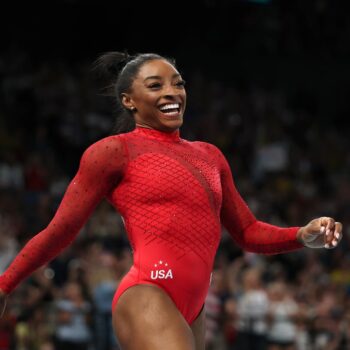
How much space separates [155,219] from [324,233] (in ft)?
2.31

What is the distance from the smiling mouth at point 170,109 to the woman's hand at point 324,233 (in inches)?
30.7

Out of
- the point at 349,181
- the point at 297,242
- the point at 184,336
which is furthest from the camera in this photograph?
the point at 349,181

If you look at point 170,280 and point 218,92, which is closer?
point 170,280

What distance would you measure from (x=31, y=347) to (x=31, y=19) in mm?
7734

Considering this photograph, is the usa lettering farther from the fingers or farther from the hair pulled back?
the hair pulled back

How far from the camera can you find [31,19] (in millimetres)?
15922

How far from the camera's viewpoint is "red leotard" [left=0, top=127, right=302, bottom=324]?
4.10 meters

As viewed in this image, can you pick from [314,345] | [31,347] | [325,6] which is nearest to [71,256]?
[31,347]

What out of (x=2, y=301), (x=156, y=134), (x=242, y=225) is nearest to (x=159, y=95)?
(x=156, y=134)

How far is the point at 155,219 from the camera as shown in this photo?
4.11 metres

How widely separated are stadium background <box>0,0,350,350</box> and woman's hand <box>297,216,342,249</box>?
161 inches

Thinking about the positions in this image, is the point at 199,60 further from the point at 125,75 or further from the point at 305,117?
the point at 125,75

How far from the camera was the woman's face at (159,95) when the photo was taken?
170 inches

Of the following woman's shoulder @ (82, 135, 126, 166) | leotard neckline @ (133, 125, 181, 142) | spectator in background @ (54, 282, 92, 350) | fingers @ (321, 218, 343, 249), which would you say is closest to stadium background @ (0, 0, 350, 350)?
spectator in background @ (54, 282, 92, 350)
